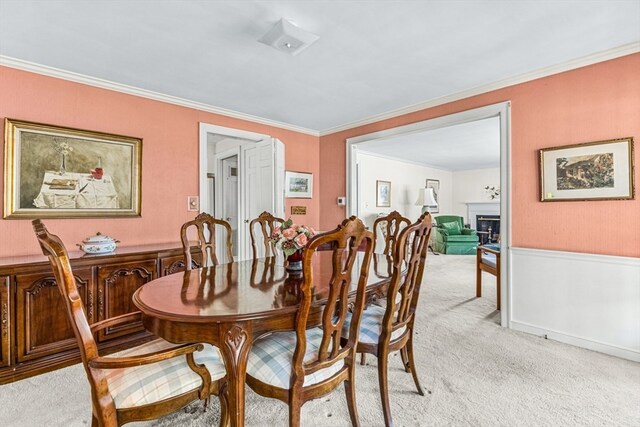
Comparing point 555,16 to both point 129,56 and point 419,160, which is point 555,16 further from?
point 419,160

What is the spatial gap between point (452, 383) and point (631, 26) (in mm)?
2673

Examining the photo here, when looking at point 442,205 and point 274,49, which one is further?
point 442,205

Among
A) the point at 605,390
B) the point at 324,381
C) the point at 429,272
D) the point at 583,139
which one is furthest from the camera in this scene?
the point at 429,272

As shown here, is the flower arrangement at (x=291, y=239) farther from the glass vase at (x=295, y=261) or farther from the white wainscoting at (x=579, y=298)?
the white wainscoting at (x=579, y=298)

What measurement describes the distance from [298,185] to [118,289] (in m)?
2.64

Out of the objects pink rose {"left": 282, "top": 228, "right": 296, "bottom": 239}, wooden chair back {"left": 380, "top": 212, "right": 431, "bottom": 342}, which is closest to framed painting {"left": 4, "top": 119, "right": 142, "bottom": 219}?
pink rose {"left": 282, "top": 228, "right": 296, "bottom": 239}

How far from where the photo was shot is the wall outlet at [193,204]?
3.40m

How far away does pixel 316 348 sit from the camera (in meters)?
1.45

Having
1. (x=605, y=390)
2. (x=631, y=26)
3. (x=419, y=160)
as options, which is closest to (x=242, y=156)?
(x=631, y=26)

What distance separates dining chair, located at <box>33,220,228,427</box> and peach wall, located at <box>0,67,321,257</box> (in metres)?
1.79

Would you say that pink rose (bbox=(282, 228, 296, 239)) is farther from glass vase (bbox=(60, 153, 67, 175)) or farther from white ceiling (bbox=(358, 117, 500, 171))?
white ceiling (bbox=(358, 117, 500, 171))

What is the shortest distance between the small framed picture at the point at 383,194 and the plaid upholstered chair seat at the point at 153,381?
601 centimetres

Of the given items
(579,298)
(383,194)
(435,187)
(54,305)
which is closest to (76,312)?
(54,305)

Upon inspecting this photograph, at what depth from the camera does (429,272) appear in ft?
17.8
